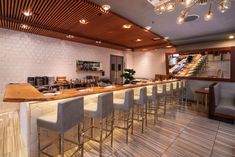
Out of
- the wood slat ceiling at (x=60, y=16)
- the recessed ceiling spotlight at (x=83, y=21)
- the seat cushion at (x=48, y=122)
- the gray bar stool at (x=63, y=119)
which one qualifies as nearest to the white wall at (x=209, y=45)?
the wood slat ceiling at (x=60, y=16)

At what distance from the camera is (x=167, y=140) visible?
9.47ft

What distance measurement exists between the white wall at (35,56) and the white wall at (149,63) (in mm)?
3475

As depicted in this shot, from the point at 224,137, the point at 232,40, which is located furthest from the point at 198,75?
the point at 224,137

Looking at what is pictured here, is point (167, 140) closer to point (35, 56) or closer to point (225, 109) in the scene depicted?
point (225, 109)

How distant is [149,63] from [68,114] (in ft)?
23.7

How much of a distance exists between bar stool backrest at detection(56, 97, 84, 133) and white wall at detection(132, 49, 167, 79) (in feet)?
21.6

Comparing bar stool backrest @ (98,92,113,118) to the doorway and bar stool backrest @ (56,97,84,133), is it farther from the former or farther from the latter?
the doorway

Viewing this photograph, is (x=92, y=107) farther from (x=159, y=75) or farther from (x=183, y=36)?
(x=159, y=75)

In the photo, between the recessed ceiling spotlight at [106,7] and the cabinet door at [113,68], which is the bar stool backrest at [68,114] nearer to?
the recessed ceiling spotlight at [106,7]

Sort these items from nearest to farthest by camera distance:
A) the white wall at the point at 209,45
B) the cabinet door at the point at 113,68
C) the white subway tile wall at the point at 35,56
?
the white subway tile wall at the point at 35,56 → the white wall at the point at 209,45 → the cabinet door at the point at 113,68

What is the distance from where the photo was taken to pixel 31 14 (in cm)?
318

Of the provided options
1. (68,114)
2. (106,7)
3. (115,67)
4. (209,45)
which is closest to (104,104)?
(68,114)

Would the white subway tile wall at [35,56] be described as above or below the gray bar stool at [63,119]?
above

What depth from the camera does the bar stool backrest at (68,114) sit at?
1.69 metres
